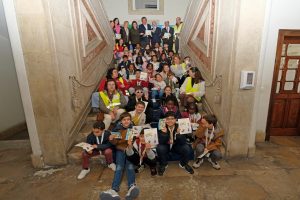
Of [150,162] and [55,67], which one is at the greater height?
[55,67]

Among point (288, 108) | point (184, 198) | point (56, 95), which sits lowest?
point (184, 198)

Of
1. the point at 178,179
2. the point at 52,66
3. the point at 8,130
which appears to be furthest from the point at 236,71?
the point at 8,130

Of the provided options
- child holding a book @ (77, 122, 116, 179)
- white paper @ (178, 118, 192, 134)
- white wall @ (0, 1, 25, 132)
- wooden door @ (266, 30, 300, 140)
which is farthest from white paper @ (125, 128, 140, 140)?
white wall @ (0, 1, 25, 132)

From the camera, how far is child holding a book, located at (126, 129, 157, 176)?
381cm

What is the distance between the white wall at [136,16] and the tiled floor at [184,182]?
936cm

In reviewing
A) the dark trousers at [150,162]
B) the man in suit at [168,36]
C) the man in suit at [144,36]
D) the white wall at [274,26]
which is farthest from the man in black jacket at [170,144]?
the man in suit at [144,36]

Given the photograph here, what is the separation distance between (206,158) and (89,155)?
7.16ft

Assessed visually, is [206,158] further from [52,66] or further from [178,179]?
[52,66]

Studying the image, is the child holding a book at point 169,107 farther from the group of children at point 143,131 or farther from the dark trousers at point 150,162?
the dark trousers at point 150,162

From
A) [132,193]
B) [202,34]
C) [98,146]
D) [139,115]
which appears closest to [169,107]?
[139,115]

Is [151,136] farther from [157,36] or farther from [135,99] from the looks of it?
[157,36]

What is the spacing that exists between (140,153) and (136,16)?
967 centimetres

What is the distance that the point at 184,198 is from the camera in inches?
134

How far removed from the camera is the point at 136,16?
12.0 metres
